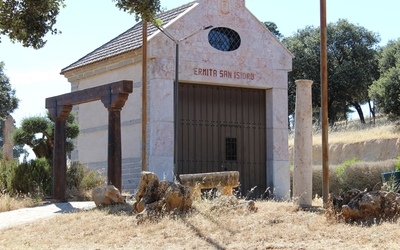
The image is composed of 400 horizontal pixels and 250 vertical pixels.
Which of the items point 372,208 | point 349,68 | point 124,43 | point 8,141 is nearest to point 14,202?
point 8,141

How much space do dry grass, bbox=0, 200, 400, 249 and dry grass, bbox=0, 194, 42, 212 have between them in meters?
3.50

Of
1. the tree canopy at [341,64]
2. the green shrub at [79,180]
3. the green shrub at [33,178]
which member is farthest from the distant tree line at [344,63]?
the green shrub at [33,178]

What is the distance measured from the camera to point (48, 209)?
57.3 feet

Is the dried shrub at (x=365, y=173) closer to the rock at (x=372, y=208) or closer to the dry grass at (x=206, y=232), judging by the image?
the dry grass at (x=206, y=232)

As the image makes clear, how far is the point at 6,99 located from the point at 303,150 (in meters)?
35.4

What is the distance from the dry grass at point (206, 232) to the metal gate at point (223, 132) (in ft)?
28.4

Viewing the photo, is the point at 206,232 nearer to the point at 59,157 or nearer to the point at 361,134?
the point at 59,157

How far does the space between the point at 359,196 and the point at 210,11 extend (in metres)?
A: 13.2

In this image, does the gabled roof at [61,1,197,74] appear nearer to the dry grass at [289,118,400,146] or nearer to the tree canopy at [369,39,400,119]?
the dry grass at [289,118,400,146]

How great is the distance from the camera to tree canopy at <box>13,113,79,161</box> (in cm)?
2170

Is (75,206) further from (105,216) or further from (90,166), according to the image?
(90,166)

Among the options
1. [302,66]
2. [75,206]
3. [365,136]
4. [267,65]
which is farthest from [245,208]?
[302,66]

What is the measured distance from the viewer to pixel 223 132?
79.9 feet

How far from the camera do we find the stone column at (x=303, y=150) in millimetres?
14914
